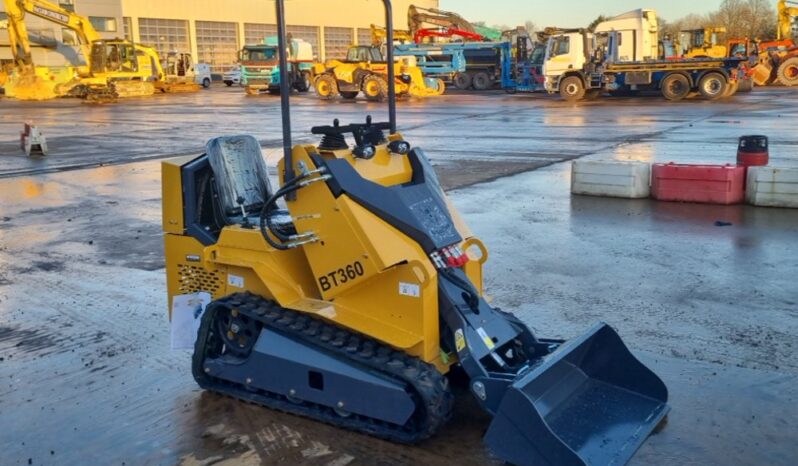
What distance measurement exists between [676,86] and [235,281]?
29.1 metres

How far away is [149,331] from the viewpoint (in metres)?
5.91

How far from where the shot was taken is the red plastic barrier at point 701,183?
10250mm

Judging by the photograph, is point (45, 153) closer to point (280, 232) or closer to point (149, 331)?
point (149, 331)

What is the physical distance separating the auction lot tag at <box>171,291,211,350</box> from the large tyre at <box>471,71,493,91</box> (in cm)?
4006

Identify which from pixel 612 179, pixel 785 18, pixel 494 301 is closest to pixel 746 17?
pixel 785 18

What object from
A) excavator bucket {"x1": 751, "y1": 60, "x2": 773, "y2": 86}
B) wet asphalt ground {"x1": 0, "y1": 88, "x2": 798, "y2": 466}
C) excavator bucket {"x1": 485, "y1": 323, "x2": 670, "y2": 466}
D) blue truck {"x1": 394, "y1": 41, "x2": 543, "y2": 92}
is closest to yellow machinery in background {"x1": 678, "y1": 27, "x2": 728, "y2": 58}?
excavator bucket {"x1": 751, "y1": 60, "x2": 773, "y2": 86}

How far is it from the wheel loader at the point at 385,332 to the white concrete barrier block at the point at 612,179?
677cm

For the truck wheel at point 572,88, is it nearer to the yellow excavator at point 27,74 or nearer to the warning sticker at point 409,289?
the yellow excavator at point 27,74

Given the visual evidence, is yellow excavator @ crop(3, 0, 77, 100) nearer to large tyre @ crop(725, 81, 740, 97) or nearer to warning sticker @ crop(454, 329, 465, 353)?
large tyre @ crop(725, 81, 740, 97)

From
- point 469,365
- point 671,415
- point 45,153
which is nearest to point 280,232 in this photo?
point 469,365

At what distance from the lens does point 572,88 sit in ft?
108

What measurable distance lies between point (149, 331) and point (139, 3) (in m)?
64.1

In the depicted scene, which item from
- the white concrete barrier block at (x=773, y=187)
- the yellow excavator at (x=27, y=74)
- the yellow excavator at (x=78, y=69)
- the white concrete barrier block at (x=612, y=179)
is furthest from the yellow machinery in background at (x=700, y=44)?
the white concrete barrier block at (x=773, y=187)

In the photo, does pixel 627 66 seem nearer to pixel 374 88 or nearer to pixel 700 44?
pixel 700 44
